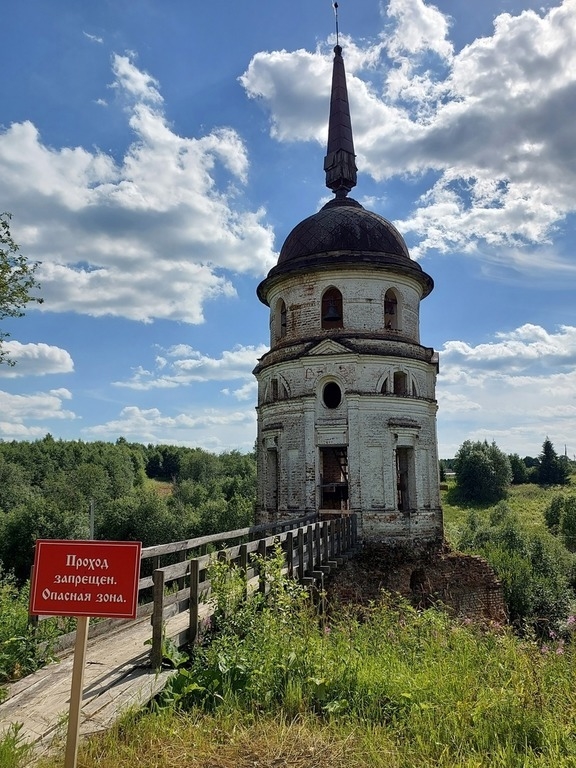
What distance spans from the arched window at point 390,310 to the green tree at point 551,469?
73.8 meters

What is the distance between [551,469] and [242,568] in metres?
84.5

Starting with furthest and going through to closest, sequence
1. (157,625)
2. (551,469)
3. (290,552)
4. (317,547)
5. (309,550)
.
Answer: (551,469) < (317,547) < (309,550) < (290,552) < (157,625)

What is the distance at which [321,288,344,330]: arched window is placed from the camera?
17.4m

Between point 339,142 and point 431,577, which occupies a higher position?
point 339,142

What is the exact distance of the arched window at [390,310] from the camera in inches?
702

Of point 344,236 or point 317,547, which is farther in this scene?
point 344,236

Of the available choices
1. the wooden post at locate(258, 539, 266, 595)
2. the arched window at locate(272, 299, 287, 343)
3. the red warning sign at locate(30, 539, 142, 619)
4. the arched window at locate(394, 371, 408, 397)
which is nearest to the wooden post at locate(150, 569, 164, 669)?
the red warning sign at locate(30, 539, 142, 619)

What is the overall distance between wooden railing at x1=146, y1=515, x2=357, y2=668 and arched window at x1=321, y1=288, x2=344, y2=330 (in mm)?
6007

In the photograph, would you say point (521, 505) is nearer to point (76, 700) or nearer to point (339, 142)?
point (339, 142)

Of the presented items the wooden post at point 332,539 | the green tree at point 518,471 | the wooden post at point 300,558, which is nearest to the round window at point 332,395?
the wooden post at point 332,539

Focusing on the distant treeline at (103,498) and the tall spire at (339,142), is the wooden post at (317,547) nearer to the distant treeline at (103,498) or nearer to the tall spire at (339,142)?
the tall spire at (339,142)

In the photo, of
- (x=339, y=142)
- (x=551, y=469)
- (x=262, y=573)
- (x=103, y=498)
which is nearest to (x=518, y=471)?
(x=551, y=469)

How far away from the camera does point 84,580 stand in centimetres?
409

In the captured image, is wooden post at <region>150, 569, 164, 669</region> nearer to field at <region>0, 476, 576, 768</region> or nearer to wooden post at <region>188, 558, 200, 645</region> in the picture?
field at <region>0, 476, 576, 768</region>
